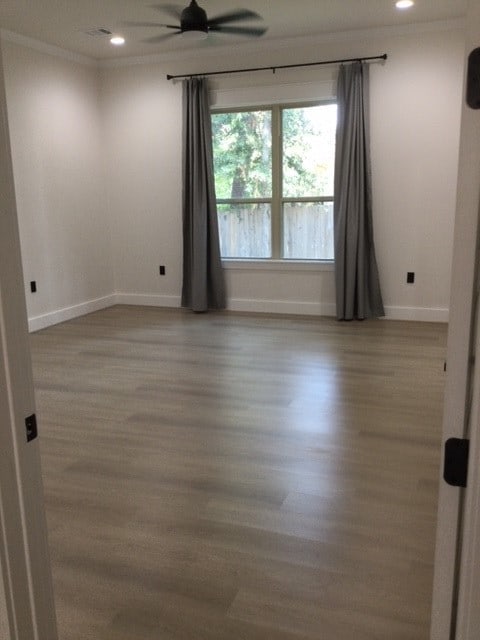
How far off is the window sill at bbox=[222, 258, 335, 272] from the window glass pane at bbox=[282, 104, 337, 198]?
704 millimetres

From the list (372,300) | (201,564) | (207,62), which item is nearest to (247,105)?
(207,62)

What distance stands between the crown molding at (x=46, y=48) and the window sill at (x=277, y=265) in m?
2.62

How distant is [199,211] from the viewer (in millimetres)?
6004

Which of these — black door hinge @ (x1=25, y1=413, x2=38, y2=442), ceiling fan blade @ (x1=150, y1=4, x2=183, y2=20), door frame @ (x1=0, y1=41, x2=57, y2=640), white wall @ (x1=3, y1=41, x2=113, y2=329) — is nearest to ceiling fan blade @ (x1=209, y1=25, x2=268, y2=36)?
ceiling fan blade @ (x1=150, y1=4, x2=183, y2=20)

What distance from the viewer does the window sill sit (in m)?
5.91

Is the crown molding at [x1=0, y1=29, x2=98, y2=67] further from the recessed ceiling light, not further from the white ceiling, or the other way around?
the recessed ceiling light

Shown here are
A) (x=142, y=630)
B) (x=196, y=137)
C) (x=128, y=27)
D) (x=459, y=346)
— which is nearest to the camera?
(x=459, y=346)

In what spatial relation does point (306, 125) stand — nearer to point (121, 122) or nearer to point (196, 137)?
point (196, 137)

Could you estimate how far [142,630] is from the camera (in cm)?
169

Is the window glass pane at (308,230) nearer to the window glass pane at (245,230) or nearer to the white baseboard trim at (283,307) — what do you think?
the window glass pane at (245,230)

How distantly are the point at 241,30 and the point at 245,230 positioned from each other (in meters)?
2.07

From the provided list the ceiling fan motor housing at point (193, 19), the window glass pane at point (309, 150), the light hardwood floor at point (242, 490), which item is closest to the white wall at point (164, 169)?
the window glass pane at point (309, 150)

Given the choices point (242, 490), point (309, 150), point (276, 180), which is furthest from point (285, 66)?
point (242, 490)

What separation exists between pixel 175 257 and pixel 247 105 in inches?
71.8
